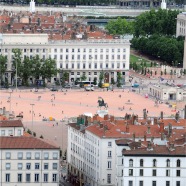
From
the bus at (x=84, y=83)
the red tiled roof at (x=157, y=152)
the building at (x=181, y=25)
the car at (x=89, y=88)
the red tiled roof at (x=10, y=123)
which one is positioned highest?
the red tiled roof at (x=157, y=152)

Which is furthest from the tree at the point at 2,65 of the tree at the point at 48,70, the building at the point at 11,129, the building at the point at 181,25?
the building at the point at 11,129

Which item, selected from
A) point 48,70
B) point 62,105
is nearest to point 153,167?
point 62,105

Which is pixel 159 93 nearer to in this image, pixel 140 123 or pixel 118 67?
pixel 118 67

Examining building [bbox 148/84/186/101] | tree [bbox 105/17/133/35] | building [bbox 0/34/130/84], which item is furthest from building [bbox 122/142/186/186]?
tree [bbox 105/17/133/35]

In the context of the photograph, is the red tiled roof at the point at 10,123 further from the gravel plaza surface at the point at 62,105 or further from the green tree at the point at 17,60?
the green tree at the point at 17,60

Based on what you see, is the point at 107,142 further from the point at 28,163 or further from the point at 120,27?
the point at 120,27

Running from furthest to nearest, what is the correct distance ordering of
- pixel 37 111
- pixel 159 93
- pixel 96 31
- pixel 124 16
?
1. pixel 124 16
2. pixel 96 31
3. pixel 159 93
4. pixel 37 111

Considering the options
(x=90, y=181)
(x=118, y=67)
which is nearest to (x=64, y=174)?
(x=90, y=181)
